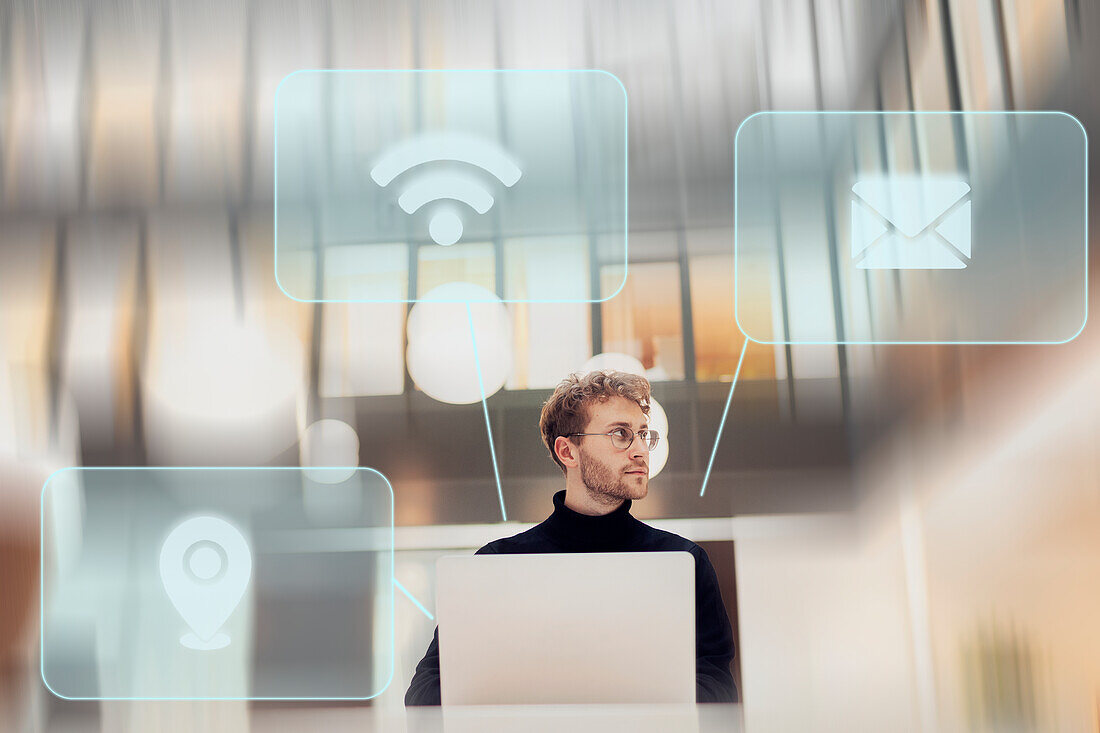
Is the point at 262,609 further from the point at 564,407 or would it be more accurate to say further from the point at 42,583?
the point at 564,407

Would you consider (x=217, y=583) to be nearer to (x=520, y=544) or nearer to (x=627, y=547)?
(x=520, y=544)

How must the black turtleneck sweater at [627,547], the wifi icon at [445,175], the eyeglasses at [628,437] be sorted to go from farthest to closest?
the wifi icon at [445,175]
the eyeglasses at [628,437]
the black turtleneck sweater at [627,547]

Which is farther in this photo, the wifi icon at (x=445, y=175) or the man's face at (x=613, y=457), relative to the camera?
the wifi icon at (x=445, y=175)

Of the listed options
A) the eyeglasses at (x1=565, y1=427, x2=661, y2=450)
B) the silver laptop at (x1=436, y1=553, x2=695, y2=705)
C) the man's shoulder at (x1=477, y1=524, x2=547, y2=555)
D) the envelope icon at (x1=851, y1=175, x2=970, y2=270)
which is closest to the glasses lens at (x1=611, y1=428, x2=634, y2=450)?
the eyeglasses at (x1=565, y1=427, x2=661, y2=450)

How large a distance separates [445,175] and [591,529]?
3.15 ft

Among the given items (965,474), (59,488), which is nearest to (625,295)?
(965,474)

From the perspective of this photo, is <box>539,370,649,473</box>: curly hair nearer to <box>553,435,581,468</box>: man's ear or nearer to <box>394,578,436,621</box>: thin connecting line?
<box>553,435,581,468</box>: man's ear

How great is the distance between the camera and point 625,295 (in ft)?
7.34

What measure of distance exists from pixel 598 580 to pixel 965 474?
137 cm

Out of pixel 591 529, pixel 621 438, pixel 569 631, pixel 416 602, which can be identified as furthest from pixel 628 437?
pixel 569 631

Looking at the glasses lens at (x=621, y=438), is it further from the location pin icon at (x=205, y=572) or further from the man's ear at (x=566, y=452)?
the location pin icon at (x=205, y=572)

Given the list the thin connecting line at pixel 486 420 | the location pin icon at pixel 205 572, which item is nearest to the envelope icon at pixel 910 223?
the thin connecting line at pixel 486 420

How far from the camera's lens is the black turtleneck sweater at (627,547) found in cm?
204

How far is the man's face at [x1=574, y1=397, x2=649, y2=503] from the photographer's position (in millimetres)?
2143
